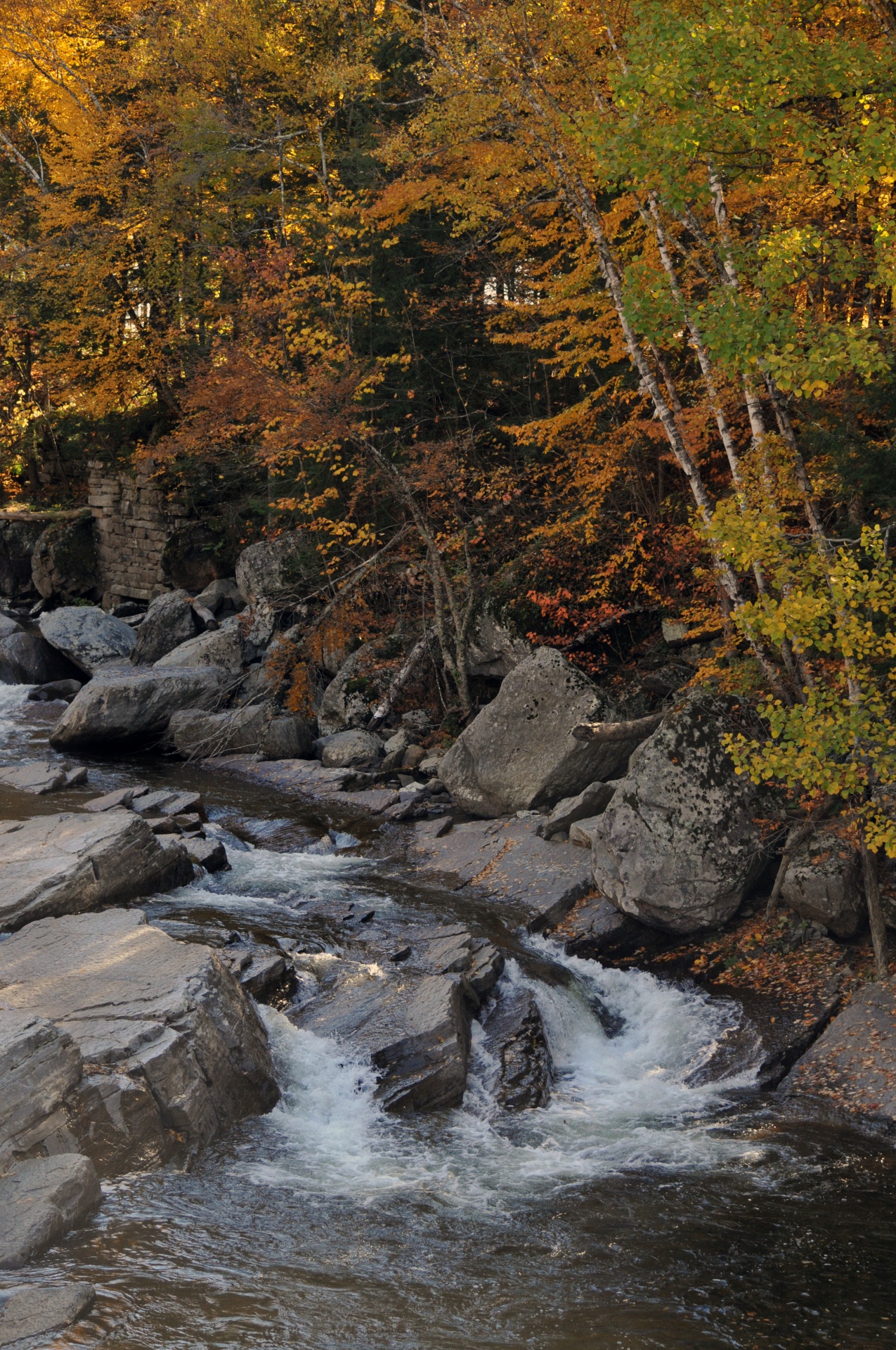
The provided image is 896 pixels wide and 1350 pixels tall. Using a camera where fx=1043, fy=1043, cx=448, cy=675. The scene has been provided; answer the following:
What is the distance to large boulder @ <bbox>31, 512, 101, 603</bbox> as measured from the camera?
26.2 metres

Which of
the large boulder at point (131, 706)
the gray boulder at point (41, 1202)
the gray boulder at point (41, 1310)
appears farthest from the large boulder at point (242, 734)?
the gray boulder at point (41, 1310)

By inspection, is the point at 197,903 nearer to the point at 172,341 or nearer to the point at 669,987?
the point at 669,987

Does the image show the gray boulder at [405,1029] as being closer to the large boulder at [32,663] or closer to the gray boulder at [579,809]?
the gray boulder at [579,809]

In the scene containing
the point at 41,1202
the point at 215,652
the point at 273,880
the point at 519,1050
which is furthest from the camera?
the point at 215,652

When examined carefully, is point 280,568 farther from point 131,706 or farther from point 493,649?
point 493,649

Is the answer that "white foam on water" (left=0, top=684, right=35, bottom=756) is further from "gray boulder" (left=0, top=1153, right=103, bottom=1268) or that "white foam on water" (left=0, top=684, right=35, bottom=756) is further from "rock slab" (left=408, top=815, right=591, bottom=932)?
"gray boulder" (left=0, top=1153, right=103, bottom=1268)

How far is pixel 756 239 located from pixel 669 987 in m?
6.59

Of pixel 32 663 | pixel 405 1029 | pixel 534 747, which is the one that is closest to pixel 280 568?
pixel 32 663

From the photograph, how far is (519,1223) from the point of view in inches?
235

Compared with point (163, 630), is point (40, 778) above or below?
below

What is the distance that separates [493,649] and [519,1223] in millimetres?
9844

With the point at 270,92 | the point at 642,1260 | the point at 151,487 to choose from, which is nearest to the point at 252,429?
the point at 151,487

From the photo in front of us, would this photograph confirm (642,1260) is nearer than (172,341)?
Yes

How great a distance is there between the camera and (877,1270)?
5602 millimetres
